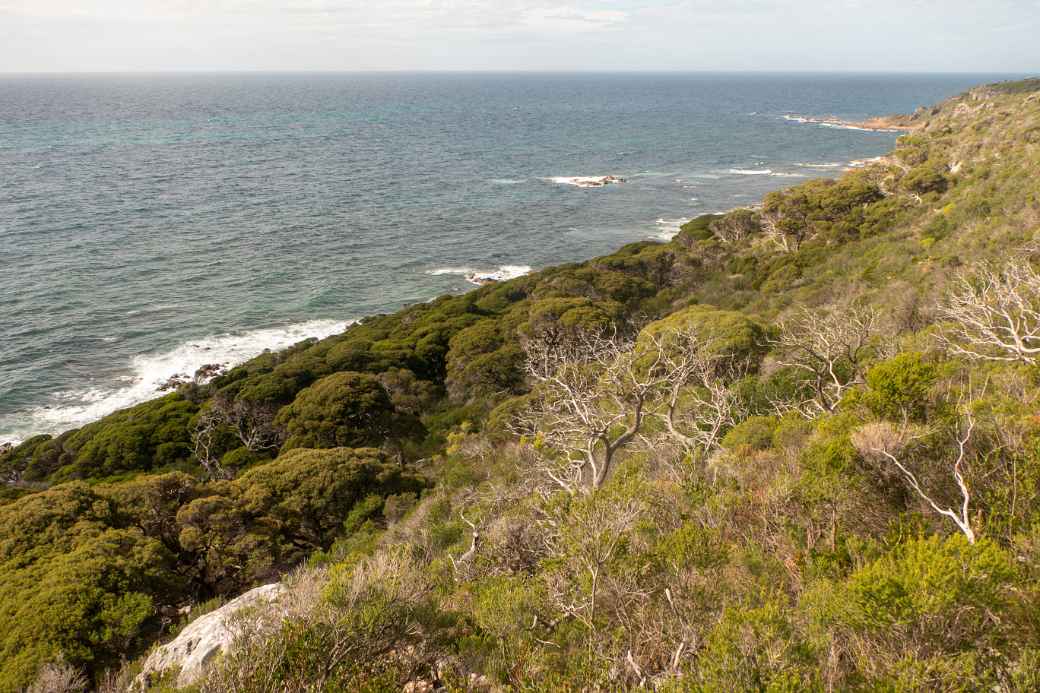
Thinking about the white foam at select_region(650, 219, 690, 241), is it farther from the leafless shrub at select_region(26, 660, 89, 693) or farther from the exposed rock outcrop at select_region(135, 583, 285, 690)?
the leafless shrub at select_region(26, 660, 89, 693)

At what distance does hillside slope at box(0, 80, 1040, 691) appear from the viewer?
16.0 ft

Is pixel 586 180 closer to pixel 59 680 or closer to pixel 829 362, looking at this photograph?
pixel 829 362

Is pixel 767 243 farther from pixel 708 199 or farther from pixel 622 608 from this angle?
pixel 622 608

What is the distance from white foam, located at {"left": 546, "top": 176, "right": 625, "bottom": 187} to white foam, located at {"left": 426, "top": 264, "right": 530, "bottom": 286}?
30.2 meters

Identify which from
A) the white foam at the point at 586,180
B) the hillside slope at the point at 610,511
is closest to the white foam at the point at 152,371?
the hillside slope at the point at 610,511

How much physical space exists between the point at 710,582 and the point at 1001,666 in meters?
2.52

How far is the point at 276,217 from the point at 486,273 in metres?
24.7

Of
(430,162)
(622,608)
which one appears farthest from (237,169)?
(622,608)

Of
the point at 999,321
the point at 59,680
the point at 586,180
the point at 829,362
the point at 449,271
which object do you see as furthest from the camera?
the point at 586,180

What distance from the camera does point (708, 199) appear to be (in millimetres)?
63031

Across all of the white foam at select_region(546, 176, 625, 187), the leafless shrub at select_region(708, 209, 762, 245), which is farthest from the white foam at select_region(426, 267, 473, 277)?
the white foam at select_region(546, 176, 625, 187)

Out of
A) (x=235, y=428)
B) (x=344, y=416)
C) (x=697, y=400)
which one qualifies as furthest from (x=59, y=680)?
(x=235, y=428)

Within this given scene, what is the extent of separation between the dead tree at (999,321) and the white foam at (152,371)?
29898 millimetres

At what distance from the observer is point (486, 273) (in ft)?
140
